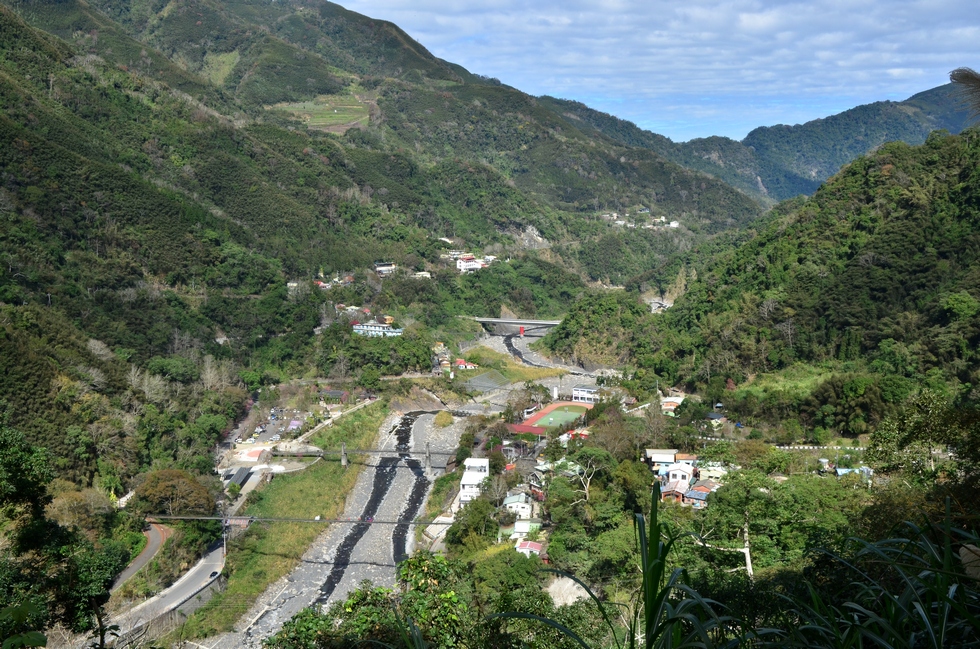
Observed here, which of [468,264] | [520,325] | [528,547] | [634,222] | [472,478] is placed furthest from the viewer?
[634,222]

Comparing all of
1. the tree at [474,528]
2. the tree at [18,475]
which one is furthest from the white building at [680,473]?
the tree at [18,475]

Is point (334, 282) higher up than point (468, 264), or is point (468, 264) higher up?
point (468, 264)

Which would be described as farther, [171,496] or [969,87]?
[171,496]

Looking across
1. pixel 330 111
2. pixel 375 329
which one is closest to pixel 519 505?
pixel 375 329

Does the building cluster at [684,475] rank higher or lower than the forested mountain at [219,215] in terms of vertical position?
lower

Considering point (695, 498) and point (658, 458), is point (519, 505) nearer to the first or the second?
point (658, 458)

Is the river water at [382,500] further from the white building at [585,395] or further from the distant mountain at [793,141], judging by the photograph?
the distant mountain at [793,141]
